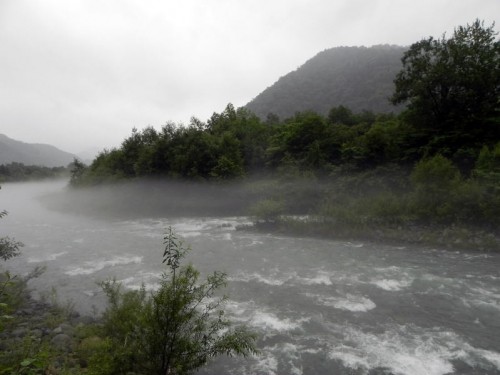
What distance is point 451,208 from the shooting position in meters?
24.6

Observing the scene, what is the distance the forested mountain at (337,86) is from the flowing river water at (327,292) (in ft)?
248

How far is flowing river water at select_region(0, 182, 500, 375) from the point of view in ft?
36.2

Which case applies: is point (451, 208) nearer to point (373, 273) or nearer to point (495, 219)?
point (495, 219)

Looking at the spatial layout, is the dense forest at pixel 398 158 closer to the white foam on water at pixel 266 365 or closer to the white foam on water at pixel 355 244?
→ the white foam on water at pixel 355 244

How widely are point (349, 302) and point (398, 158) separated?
73.9 feet

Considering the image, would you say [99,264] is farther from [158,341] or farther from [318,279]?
[158,341]

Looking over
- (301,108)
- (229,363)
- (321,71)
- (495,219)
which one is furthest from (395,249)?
(321,71)

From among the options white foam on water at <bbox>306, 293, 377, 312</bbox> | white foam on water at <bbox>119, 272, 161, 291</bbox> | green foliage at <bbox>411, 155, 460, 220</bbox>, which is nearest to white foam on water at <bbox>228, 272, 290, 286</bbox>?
white foam on water at <bbox>306, 293, 377, 312</bbox>

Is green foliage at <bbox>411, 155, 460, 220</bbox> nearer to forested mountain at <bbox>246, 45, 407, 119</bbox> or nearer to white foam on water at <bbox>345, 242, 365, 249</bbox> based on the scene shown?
white foam on water at <bbox>345, 242, 365, 249</bbox>

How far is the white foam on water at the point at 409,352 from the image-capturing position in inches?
414

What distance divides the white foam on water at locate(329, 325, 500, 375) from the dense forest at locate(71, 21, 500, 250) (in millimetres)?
13994

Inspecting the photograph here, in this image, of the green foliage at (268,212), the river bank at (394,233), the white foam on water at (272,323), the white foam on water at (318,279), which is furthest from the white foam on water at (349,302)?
the green foliage at (268,212)

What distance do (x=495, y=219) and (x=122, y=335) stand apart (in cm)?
2440

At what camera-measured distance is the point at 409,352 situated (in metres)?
11.2
